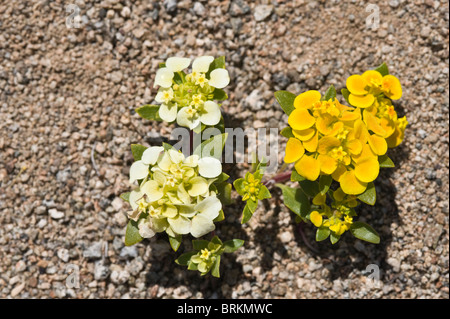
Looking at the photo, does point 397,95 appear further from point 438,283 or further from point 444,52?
point 438,283

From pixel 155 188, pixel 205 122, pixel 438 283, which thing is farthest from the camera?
pixel 438 283

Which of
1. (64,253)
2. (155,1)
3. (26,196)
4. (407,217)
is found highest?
(155,1)

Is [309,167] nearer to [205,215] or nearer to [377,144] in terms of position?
[377,144]

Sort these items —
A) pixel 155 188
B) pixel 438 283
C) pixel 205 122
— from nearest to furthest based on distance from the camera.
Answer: pixel 155 188
pixel 205 122
pixel 438 283

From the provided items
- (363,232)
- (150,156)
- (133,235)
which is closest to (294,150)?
(363,232)

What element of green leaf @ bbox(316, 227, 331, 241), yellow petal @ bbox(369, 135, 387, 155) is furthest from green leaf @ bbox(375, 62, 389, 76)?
green leaf @ bbox(316, 227, 331, 241)

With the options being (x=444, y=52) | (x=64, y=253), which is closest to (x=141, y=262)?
(x=64, y=253)

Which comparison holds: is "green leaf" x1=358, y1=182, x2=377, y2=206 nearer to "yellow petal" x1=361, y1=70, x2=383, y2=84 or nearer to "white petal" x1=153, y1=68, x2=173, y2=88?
"yellow petal" x1=361, y1=70, x2=383, y2=84
